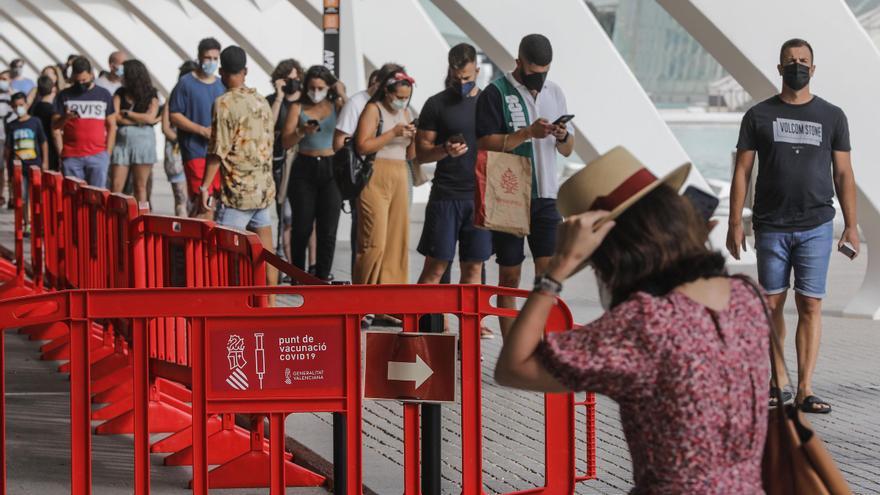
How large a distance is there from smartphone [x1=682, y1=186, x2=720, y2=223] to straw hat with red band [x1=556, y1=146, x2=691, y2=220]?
0.16 feet

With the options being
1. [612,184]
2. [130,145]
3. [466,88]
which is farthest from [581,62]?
[612,184]


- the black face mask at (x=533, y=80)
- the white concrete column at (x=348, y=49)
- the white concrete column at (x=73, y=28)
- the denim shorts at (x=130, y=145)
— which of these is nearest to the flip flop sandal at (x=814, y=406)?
the black face mask at (x=533, y=80)

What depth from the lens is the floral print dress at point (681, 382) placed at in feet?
10.6

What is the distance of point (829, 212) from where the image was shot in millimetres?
8062

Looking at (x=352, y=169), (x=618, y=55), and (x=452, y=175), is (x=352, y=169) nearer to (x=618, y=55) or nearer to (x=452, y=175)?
(x=452, y=175)

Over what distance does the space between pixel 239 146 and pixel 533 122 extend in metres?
2.52

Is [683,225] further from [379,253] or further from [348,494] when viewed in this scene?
[379,253]

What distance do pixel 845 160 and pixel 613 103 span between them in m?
5.87

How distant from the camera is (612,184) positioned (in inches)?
133

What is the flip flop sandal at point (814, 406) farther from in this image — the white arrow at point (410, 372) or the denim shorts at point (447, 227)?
the white arrow at point (410, 372)

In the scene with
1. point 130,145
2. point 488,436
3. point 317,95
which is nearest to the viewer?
point 488,436

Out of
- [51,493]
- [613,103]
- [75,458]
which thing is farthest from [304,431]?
[613,103]

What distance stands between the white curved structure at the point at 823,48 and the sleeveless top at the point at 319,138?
2.62 meters

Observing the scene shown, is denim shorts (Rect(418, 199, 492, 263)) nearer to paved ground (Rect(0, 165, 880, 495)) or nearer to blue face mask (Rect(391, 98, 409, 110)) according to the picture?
paved ground (Rect(0, 165, 880, 495))
